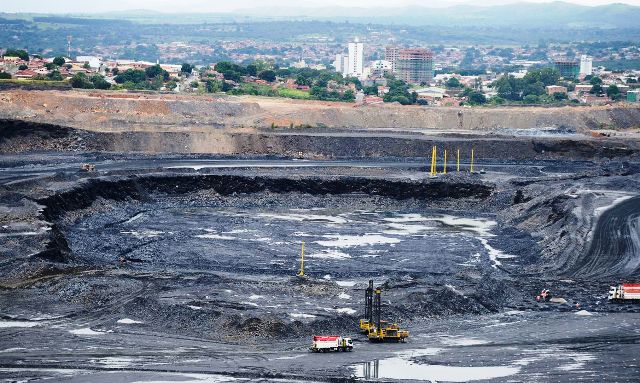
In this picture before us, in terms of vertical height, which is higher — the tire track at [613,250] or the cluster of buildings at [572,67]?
the tire track at [613,250]

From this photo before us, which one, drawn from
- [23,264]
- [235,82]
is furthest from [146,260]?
[235,82]

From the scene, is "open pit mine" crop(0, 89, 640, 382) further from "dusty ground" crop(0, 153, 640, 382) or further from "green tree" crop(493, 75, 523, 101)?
"green tree" crop(493, 75, 523, 101)

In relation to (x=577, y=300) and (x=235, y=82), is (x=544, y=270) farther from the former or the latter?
(x=235, y=82)

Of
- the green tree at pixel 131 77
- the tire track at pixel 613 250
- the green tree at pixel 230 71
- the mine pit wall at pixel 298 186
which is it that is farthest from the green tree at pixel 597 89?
the tire track at pixel 613 250

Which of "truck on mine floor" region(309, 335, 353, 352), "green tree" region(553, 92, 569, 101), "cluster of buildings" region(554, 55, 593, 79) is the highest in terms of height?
"truck on mine floor" region(309, 335, 353, 352)

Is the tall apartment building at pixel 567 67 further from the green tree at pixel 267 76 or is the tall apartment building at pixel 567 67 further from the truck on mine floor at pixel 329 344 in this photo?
the truck on mine floor at pixel 329 344

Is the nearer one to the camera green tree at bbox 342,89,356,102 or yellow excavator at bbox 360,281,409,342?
yellow excavator at bbox 360,281,409,342

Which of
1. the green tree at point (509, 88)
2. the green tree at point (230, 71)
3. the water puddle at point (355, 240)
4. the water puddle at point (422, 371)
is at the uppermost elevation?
the water puddle at point (422, 371)

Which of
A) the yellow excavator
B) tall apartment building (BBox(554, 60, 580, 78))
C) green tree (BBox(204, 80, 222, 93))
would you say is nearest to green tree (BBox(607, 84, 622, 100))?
green tree (BBox(204, 80, 222, 93))
